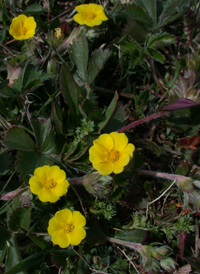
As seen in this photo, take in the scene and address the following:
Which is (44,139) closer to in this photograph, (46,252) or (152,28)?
(46,252)

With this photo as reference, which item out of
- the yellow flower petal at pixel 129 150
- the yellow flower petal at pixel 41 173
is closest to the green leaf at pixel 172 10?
the yellow flower petal at pixel 129 150

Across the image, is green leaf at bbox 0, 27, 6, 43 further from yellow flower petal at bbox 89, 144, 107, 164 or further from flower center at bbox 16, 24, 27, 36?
yellow flower petal at bbox 89, 144, 107, 164

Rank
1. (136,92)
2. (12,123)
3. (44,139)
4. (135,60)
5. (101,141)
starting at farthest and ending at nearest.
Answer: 1. (136,92)
2. (135,60)
3. (12,123)
4. (44,139)
5. (101,141)

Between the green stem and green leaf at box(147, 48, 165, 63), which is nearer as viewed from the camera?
the green stem

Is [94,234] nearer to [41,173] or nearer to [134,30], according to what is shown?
[41,173]

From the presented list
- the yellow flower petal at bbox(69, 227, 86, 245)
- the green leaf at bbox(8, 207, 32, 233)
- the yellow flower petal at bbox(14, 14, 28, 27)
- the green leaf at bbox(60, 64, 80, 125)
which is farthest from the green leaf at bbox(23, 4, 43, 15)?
→ the yellow flower petal at bbox(69, 227, 86, 245)

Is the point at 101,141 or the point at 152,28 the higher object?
the point at 152,28

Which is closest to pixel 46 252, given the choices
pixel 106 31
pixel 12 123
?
pixel 12 123
